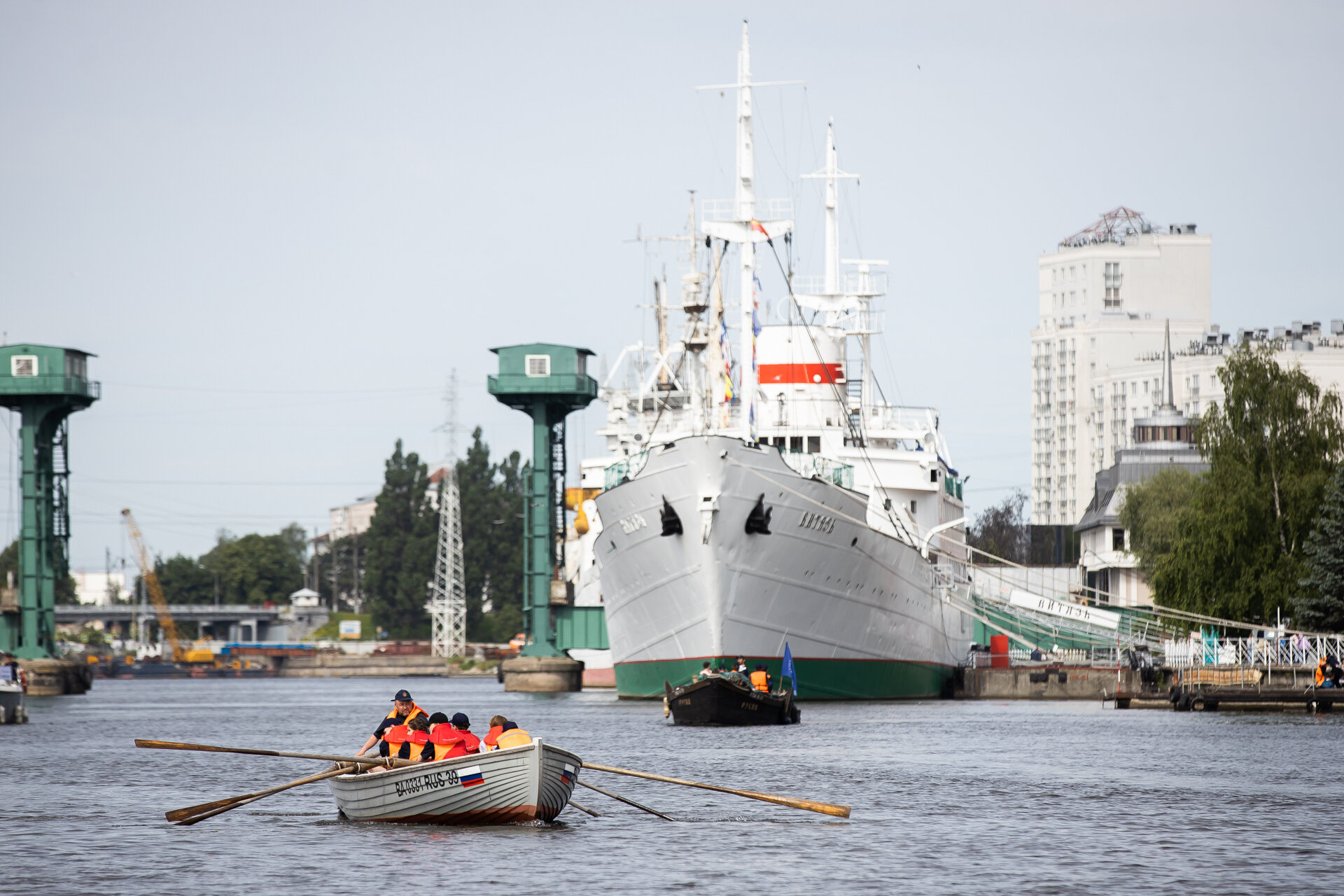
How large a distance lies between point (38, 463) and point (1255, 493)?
61936 mm

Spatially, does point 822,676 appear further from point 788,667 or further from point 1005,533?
point 1005,533

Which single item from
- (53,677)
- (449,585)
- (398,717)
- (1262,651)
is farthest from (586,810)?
(449,585)

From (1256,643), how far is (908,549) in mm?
12079

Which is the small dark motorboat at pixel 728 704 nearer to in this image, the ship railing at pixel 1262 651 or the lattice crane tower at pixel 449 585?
the ship railing at pixel 1262 651

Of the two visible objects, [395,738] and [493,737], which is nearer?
[493,737]

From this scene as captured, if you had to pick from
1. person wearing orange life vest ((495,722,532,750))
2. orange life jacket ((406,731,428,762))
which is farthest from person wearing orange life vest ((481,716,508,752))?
orange life jacket ((406,731,428,762))

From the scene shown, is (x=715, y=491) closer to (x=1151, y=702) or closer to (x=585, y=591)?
(x=1151, y=702)

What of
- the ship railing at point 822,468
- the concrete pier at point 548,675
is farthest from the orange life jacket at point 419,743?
the concrete pier at point 548,675

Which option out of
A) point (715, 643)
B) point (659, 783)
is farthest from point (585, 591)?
point (659, 783)

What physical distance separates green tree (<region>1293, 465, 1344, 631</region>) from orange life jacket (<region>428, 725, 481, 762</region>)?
→ 3643 cm

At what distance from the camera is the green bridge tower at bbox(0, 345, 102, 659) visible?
96.5 meters

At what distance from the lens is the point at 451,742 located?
2870cm

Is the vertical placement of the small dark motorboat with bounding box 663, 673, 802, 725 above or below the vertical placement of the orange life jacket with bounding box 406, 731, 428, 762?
below

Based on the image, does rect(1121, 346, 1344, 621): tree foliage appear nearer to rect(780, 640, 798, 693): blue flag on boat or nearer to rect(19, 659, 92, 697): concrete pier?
rect(780, 640, 798, 693): blue flag on boat
